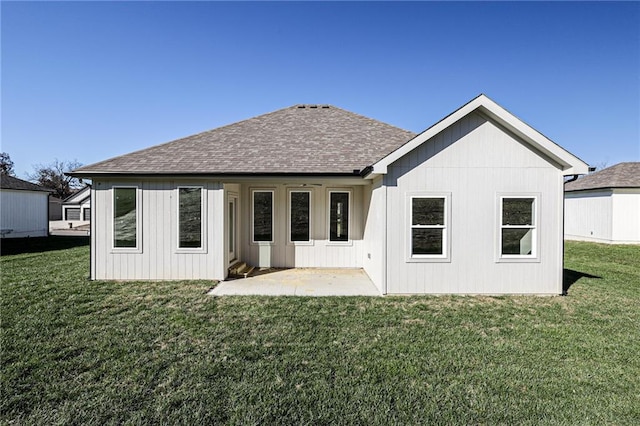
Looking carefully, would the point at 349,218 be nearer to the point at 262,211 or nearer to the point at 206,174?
the point at 262,211

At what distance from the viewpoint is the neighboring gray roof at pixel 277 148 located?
27.7 feet

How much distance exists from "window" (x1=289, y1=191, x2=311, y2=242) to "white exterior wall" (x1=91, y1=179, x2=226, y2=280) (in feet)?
8.58

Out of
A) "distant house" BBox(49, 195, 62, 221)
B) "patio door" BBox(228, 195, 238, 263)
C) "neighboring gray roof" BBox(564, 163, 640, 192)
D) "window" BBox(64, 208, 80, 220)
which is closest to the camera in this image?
"patio door" BBox(228, 195, 238, 263)

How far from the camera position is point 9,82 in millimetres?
9477

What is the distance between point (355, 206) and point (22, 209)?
22868 mm

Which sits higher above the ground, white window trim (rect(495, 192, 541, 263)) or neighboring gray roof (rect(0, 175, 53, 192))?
neighboring gray roof (rect(0, 175, 53, 192))

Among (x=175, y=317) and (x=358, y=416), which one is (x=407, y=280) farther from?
(x=175, y=317)

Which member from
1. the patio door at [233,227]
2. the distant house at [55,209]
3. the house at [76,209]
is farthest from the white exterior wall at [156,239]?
the distant house at [55,209]

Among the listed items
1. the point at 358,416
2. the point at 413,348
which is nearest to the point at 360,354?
the point at 413,348

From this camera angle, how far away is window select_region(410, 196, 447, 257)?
24.2 ft

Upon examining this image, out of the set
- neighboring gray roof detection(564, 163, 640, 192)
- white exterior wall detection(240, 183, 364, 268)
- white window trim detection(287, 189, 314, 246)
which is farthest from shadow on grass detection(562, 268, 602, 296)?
neighboring gray roof detection(564, 163, 640, 192)

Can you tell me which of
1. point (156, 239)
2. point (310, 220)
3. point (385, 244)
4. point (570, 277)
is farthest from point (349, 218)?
point (570, 277)

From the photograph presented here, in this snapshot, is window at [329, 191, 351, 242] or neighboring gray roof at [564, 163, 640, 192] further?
neighboring gray roof at [564, 163, 640, 192]

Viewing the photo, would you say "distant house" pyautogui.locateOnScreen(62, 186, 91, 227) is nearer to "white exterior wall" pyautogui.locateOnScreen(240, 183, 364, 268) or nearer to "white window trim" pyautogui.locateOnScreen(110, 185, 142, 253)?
"white window trim" pyautogui.locateOnScreen(110, 185, 142, 253)
